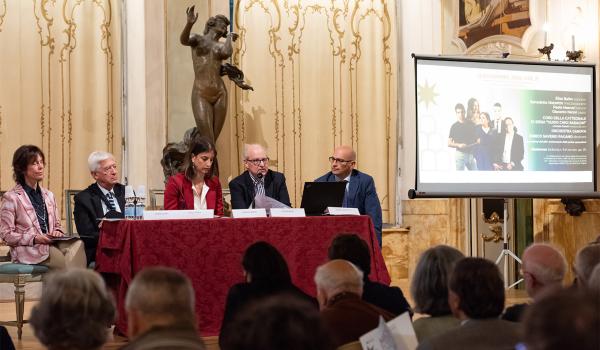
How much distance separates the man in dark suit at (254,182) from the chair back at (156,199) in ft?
5.92

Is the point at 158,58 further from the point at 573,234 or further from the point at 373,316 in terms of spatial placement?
the point at 373,316

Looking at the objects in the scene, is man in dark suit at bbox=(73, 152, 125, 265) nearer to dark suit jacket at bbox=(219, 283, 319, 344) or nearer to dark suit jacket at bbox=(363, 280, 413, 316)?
dark suit jacket at bbox=(219, 283, 319, 344)

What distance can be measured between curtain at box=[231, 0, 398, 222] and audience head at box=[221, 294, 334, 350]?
7086 millimetres

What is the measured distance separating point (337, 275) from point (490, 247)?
248 inches

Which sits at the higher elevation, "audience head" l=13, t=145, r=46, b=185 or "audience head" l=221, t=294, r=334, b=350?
"audience head" l=13, t=145, r=46, b=185

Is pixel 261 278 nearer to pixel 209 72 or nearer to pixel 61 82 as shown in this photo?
pixel 209 72

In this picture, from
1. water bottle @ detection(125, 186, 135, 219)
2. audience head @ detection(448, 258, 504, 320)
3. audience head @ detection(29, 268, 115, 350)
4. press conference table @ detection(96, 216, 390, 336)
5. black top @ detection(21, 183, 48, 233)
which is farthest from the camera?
black top @ detection(21, 183, 48, 233)

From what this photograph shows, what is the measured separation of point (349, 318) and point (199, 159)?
2962 millimetres

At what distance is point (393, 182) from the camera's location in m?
8.88

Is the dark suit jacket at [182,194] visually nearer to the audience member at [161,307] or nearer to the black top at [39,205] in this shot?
the black top at [39,205]

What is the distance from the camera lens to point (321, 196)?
5.43m

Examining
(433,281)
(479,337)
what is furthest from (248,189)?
(479,337)

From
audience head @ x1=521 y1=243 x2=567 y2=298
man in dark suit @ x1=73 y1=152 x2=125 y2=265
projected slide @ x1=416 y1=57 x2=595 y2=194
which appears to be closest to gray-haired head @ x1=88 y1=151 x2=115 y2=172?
man in dark suit @ x1=73 y1=152 x2=125 y2=265

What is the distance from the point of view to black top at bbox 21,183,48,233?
18.6 ft
